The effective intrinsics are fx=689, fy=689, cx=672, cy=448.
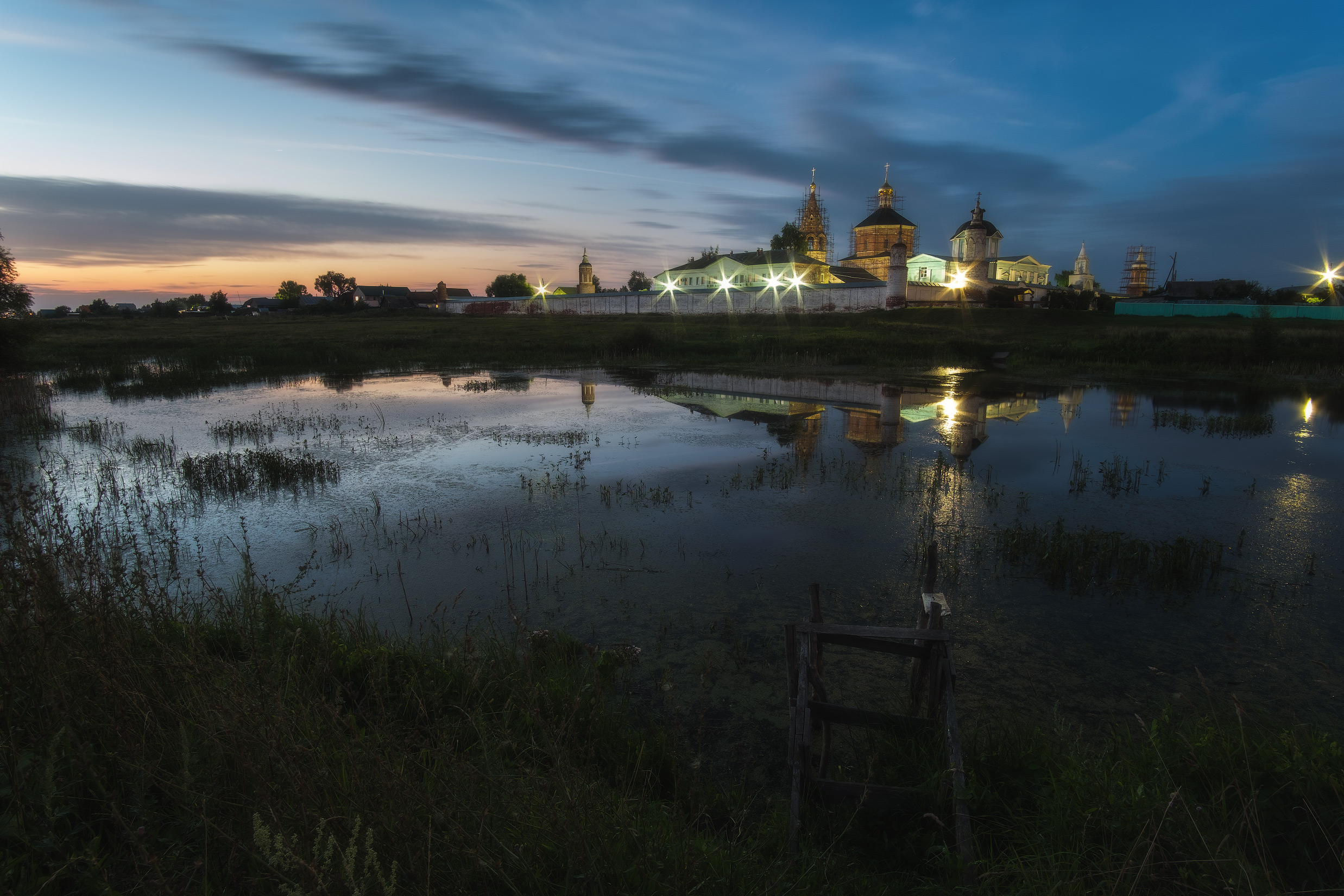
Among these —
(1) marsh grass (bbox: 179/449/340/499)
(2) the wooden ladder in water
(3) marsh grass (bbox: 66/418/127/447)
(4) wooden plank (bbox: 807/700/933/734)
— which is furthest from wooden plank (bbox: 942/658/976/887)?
(3) marsh grass (bbox: 66/418/127/447)

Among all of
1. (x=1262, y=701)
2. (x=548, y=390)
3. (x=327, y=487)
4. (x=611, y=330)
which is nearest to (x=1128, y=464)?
(x=1262, y=701)

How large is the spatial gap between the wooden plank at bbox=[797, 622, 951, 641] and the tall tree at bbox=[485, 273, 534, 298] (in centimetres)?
10436

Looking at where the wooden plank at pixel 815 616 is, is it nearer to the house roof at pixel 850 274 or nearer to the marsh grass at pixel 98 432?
the marsh grass at pixel 98 432

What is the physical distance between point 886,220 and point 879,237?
198 centimetres

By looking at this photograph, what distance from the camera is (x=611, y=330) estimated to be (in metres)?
44.1

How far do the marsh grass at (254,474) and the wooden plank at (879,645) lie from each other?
850 cm

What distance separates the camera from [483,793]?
9.92 feet

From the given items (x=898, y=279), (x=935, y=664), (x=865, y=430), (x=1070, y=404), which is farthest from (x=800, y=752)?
(x=898, y=279)

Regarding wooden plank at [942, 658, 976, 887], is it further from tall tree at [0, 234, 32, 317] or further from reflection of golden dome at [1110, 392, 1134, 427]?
tall tree at [0, 234, 32, 317]

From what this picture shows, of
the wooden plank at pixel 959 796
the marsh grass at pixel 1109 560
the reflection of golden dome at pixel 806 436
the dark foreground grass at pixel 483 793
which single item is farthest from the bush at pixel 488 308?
the wooden plank at pixel 959 796

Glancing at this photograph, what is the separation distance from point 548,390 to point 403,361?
12244 mm

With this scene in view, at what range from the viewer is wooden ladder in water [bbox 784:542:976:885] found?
3188mm

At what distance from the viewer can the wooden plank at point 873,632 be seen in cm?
362

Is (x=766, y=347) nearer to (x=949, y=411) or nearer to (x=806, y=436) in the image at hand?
(x=949, y=411)
